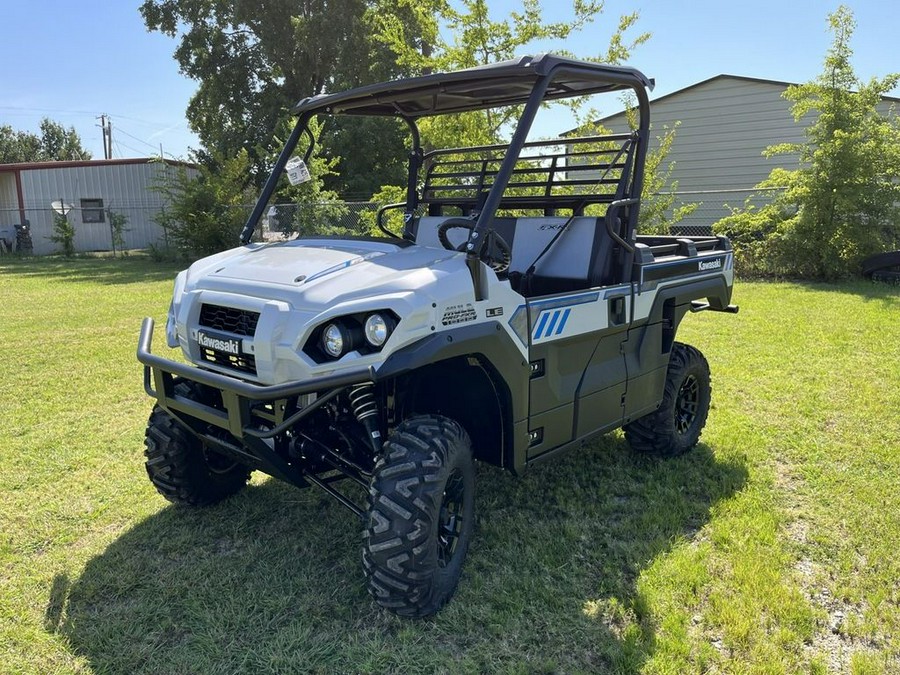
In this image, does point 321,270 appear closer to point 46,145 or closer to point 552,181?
point 552,181

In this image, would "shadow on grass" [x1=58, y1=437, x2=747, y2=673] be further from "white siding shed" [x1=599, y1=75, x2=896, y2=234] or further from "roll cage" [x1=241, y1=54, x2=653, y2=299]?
"white siding shed" [x1=599, y1=75, x2=896, y2=234]

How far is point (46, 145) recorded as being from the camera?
6900 centimetres

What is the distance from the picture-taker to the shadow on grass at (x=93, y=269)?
1473cm

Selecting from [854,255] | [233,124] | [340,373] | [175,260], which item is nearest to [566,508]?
[340,373]

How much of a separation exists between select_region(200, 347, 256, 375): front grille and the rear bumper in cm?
7

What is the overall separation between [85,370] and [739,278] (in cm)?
1127

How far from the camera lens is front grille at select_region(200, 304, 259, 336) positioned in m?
2.63

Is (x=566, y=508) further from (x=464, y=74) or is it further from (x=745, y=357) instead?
(x=745, y=357)

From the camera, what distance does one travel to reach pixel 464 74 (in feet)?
9.60

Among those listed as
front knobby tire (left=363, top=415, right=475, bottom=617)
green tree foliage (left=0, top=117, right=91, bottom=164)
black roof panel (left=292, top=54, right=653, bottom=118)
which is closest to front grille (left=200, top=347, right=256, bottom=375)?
front knobby tire (left=363, top=415, right=475, bottom=617)

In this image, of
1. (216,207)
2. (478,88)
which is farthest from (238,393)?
(216,207)

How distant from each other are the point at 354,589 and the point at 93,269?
1661 centimetres

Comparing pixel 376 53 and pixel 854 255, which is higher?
pixel 376 53

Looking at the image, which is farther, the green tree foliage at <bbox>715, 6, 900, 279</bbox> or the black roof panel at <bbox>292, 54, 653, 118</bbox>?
the green tree foliage at <bbox>715, 6, 900, 279</bbox>
